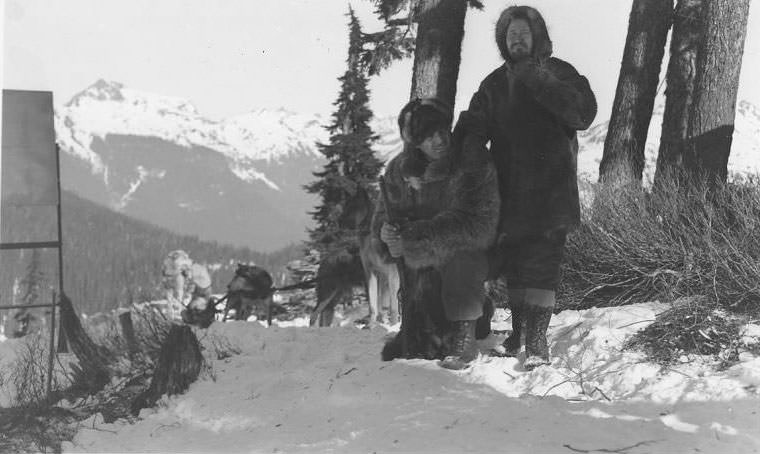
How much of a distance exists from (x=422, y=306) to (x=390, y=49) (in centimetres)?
597

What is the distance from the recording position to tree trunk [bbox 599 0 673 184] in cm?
647

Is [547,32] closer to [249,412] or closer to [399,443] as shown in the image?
[399,443]

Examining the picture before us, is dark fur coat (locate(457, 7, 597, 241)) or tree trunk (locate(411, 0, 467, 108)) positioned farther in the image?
tree trunk (locate(411, 0, 467, 108))

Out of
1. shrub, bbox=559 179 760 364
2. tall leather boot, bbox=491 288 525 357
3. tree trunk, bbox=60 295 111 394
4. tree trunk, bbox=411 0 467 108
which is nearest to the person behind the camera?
shrub, bbox=559 179 760 364

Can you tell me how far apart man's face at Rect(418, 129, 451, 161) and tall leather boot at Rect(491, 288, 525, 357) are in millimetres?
909

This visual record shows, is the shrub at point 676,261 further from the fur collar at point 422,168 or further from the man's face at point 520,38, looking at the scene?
the man's face at point 520,38

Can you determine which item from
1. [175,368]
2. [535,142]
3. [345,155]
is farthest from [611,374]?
[345,155]

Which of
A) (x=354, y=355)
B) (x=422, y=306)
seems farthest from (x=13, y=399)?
(x=422, y=306)

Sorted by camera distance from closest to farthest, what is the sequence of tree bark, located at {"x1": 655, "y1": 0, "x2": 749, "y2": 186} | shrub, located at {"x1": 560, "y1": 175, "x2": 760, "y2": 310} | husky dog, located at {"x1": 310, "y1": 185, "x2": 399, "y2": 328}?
shrub, located at {"x1": 560, "y1": 175, "x2": 760, "y2": 310}, tree bark, located at {"x1": 655, "y1": 0, "x2": 749, "y2": 186}, husky dog, located at {"x1": 310, "y1": 185, "x2": 399, "y2": 328}

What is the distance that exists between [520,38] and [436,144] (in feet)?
2.39

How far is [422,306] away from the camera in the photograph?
3.70 metres

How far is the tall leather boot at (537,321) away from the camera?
349 cm

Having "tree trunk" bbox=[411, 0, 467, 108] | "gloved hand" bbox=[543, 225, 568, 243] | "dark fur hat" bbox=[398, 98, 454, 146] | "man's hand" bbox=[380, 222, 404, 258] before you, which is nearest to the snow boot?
"man's hand" bbox=[380, 222, 404, 258]

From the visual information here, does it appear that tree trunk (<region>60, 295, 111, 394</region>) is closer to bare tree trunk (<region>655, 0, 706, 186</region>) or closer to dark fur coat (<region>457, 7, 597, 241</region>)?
dark fur coat (<region>457, 7, 597, 241</region>)
